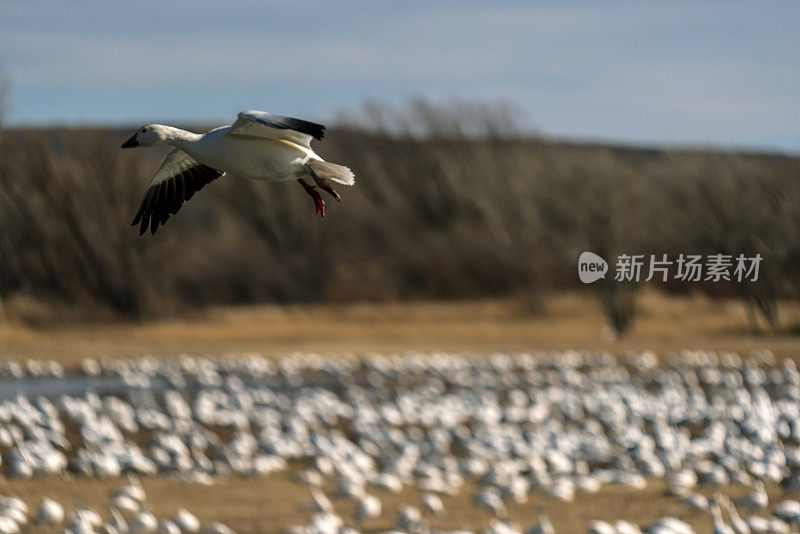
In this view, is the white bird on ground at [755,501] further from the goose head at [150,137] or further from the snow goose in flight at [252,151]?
the goose head at [150,137]

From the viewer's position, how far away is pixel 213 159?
408 centimetres

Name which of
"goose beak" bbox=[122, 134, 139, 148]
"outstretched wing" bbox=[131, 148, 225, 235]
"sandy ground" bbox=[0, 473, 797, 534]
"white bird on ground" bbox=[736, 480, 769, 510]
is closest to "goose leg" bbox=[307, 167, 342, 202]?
"outstretched wing" bbox=[131, 148, 225, 235]

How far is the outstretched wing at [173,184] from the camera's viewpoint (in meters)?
4.59

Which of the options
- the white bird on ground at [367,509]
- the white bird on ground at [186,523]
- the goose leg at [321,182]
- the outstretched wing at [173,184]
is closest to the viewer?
the goose leg at [321,182]

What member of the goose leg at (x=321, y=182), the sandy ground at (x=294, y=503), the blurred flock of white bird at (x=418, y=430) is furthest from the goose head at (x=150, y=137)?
the sandy ground at (x=294, y=503)

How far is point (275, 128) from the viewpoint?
385 cm

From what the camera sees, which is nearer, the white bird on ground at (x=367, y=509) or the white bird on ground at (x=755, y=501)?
the white bird on ground at (x=367, y=509)

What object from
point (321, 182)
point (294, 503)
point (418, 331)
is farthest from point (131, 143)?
point (418, 331)

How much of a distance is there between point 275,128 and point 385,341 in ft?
84.1

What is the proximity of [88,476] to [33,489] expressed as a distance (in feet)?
3.14

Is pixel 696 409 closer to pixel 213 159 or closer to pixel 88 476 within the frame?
pixel 88 476

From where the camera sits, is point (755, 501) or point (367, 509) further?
point (755, 501)

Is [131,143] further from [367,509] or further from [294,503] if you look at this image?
[294,503]

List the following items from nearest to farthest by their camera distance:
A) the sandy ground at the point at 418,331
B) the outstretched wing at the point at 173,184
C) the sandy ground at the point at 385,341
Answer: the outstretched wing at the point at 173,184 → the sandy ground at the point at 385,341 → the sandy ground at the point at 418,331
